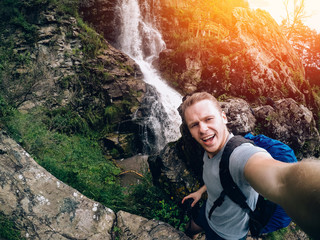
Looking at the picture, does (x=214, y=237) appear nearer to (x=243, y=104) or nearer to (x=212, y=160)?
(x=212, y=160)

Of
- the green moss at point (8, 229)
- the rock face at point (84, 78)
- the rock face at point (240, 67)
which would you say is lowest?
the rock face at point (84, 78)

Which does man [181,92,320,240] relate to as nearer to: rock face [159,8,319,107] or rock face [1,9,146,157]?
rock face [1,9,146,157]

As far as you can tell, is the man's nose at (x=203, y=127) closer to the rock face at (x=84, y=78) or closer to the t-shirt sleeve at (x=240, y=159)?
the t-shirt sleeve at (x=240, y=159)

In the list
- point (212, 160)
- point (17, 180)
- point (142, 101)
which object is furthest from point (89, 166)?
point (212, 160)

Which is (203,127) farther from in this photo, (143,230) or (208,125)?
(143,230)

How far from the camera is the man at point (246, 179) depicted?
566 mm

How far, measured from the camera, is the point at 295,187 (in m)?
0.62

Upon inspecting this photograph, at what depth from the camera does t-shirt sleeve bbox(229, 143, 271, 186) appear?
3.39 ft

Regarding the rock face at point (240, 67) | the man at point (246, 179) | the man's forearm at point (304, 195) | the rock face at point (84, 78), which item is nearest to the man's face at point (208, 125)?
the man at point (246, 179)

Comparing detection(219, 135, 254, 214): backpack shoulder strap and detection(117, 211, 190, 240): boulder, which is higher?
detection(219, 135, 254, 214): backpack shoulder strap

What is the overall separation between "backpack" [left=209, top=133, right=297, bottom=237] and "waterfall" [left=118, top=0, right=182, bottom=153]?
7.51m

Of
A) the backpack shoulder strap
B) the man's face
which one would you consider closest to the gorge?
the backpack shoulder strap

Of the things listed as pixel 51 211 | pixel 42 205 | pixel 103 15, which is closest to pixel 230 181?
pixel 51 211

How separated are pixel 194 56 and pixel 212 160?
1211 centimetres
